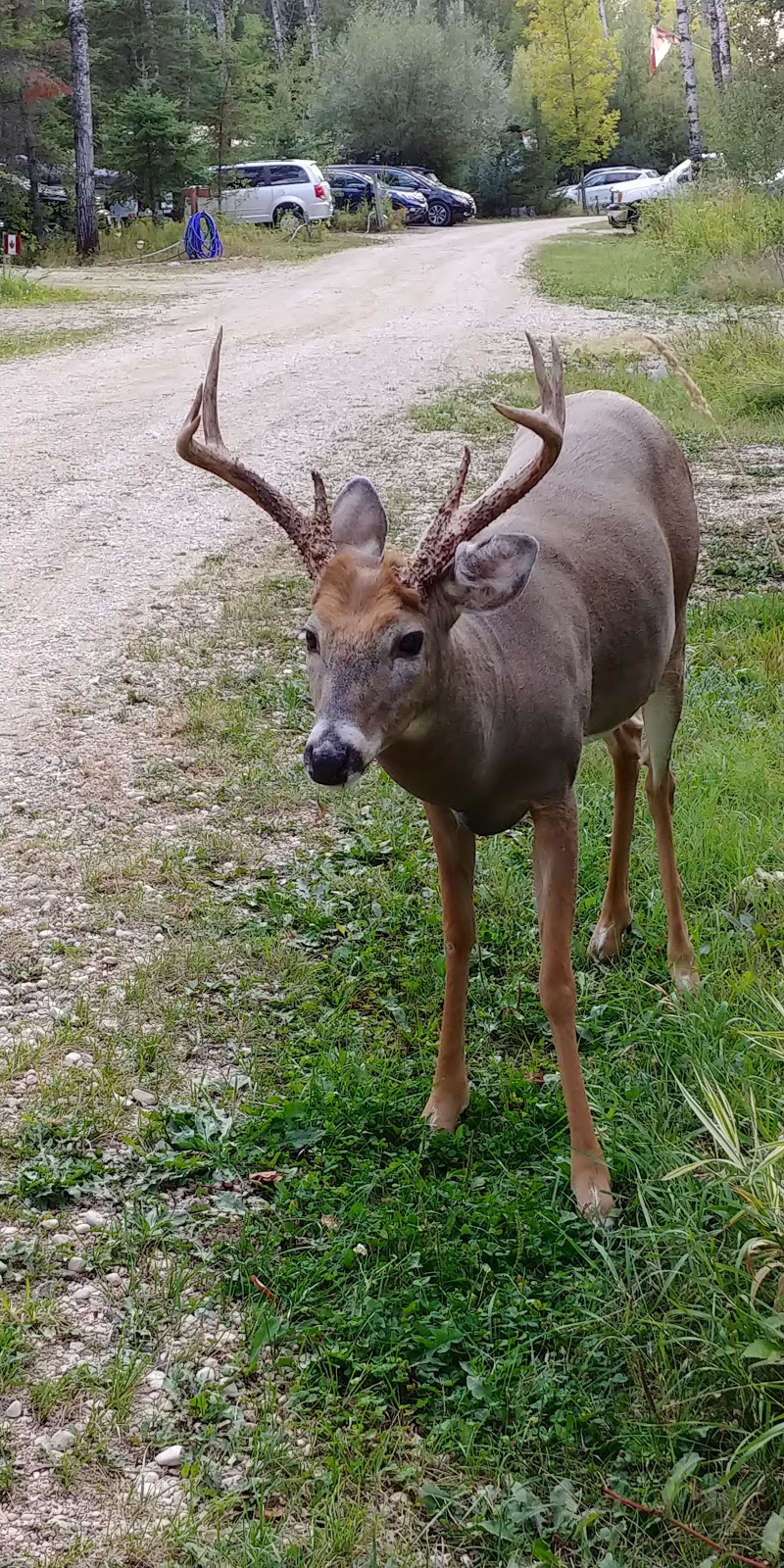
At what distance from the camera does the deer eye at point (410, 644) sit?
122 inches

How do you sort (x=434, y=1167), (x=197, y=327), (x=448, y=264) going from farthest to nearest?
(x=448, y=264), (x=197, y=327), (x=434, y=1167)

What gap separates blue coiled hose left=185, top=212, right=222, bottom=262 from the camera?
2998cm

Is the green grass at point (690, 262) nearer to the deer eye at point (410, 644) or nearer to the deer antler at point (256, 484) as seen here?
the deer antler at point (256, 484)

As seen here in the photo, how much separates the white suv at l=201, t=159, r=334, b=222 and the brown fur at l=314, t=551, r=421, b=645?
35341 millimetres

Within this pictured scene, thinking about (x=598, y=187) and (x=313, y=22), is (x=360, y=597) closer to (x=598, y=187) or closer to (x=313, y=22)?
(x=598, y=187)

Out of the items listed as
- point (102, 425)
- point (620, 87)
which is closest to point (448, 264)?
point (102, 425)

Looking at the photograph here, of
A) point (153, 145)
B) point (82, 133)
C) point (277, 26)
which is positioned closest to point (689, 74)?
point (153, 145)

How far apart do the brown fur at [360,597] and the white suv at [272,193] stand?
35.3m

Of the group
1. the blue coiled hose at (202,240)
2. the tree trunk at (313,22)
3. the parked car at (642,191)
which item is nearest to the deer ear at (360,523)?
the parked car at (642,191)

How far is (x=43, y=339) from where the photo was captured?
17234 mm

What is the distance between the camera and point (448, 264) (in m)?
28.3

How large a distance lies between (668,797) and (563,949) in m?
1.14

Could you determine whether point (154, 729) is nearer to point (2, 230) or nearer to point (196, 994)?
point (196, 994)

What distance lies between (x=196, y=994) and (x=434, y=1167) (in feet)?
3.70
